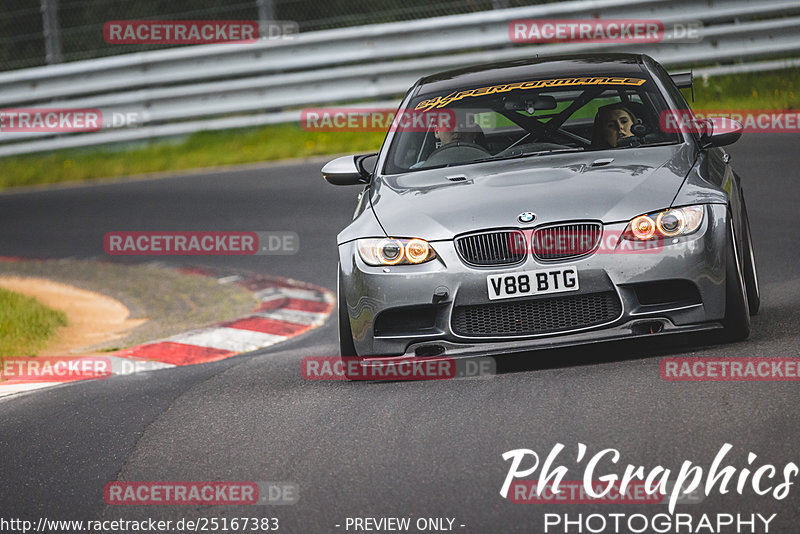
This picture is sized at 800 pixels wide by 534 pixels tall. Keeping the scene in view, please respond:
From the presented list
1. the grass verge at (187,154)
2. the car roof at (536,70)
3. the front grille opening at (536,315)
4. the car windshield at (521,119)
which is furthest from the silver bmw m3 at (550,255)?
the grass verge at (187,154)

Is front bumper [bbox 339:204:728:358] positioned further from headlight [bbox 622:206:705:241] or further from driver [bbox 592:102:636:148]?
driver [bbox 592:102:636:148]

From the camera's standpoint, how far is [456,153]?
272 inches

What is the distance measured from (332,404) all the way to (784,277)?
12.1ft

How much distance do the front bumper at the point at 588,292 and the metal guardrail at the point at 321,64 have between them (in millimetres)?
9660

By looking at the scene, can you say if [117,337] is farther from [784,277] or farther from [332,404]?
[784,277]

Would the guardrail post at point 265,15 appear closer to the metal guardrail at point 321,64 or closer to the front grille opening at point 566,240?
the metal guardrail at point 321,64

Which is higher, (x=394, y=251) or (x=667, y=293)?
(x=394, y=251)

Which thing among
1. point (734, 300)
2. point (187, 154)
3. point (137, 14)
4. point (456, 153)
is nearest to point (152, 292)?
point (456, 153)

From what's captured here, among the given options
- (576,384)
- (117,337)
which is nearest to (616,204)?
(576,384)

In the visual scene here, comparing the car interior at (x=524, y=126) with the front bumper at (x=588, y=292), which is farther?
the car interior at (x=524, y=126)

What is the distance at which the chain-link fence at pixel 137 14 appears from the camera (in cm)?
1630

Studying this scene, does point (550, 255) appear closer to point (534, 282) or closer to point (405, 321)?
point (534, 282)

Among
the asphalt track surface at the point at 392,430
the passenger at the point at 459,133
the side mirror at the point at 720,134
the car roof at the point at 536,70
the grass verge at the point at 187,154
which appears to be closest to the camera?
the asphalt track surface at the point at 392,430

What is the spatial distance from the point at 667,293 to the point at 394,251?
1.26m
